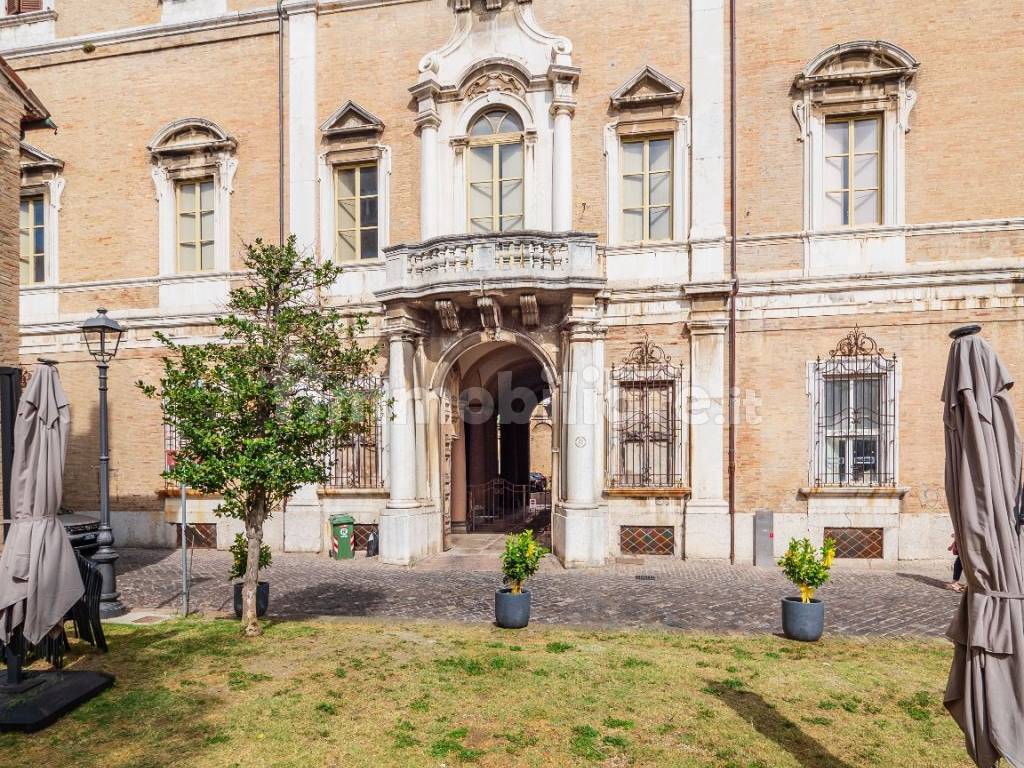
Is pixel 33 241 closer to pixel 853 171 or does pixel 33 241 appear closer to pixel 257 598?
pixel 257 598

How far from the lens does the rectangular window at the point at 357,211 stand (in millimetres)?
15324

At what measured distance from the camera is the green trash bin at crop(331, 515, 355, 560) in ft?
46.5

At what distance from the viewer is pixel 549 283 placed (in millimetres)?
12984

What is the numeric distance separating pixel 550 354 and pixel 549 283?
158cm

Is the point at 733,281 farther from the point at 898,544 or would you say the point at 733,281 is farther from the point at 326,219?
the point at 326,219

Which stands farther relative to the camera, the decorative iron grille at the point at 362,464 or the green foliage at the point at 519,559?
the decorative iron grille at the point at 362,464

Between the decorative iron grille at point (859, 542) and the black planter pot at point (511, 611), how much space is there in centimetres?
717

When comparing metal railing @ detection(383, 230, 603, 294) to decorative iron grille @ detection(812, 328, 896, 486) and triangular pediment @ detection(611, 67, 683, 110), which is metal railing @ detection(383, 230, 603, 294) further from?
decorative iron grille @ detection(812, 328, 896, 486)

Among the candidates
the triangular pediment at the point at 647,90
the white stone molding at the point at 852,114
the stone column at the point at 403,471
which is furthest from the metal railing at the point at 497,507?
the triangular pediment at the point at 647,90

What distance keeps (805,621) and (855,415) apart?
643 cm

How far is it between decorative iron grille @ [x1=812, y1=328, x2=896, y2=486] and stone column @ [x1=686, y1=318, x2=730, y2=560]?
1.85m

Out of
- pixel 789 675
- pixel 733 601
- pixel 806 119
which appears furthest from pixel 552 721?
pixel 806 119

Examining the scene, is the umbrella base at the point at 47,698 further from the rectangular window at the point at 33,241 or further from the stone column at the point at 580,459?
the rectangular window at the point at 33,241

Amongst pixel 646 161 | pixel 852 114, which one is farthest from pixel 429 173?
pixel 852 114
